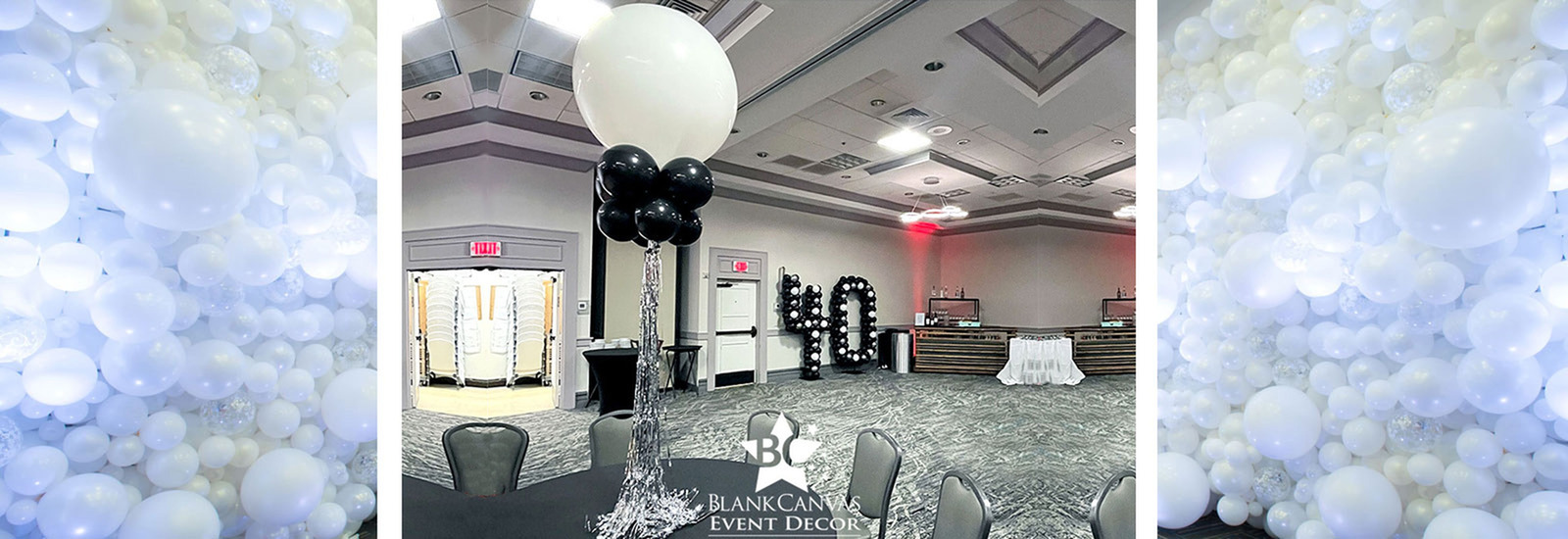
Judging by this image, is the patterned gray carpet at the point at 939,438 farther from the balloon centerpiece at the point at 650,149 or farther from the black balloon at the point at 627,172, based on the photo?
the black balloon at the point at 627,172

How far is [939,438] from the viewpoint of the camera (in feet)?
12.1

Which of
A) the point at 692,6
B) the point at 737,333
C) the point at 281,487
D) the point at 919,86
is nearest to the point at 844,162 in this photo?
the point at 919,86

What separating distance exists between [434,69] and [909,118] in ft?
8.06

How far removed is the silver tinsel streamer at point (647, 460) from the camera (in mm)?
1323

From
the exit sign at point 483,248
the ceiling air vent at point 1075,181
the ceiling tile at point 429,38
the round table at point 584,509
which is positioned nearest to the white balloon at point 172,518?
the round table at point 584,509

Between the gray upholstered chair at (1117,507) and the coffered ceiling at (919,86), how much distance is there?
2.59 feet

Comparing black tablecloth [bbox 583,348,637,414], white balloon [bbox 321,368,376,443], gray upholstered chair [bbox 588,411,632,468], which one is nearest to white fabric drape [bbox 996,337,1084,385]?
gray upholstered chair [bbox 588,411,632,468]

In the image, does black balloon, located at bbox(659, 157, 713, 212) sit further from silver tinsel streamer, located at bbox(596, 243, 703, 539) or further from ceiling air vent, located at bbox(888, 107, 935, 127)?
ceiling air vent, located at bbox(888, 107, 935, 127)

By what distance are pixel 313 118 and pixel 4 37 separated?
47 cm

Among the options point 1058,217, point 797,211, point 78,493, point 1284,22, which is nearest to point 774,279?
point 797,211

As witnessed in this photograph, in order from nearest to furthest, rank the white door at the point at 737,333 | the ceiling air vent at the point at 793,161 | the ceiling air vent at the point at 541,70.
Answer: the ceiling air vent at the point at 541,70 → the ceiling air vent at the point at 793,161 → the white door at the point at 737,333

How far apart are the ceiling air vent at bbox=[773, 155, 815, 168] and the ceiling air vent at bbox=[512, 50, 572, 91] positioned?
2.08 m

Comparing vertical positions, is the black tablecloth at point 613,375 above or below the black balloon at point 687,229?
below

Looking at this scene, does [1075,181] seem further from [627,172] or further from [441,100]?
[441,100]
